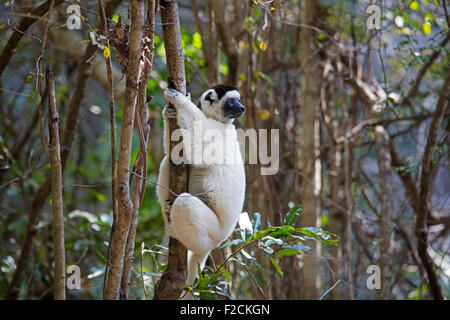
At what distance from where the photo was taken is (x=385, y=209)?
16.8 feet

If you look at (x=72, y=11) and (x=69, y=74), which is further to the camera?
(x=69, y=74)

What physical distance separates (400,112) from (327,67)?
104 centimetres

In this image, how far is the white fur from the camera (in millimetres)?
3463

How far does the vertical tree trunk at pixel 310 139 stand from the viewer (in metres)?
5.30

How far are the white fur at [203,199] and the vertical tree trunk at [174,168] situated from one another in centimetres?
10

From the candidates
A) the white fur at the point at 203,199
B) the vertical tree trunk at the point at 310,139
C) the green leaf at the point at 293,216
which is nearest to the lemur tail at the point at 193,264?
the white fur at the point at 203,199

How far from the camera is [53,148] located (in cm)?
263

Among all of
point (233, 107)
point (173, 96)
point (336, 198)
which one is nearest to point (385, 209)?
point (336, 198)

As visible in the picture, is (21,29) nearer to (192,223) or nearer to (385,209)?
(192,223)

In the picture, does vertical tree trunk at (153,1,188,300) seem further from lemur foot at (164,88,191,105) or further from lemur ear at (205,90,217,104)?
lemur ear at (205,90,217,104)

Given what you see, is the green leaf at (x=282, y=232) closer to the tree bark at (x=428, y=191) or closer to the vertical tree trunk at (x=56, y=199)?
the vertical tree trunk at (x=56, y=199)
